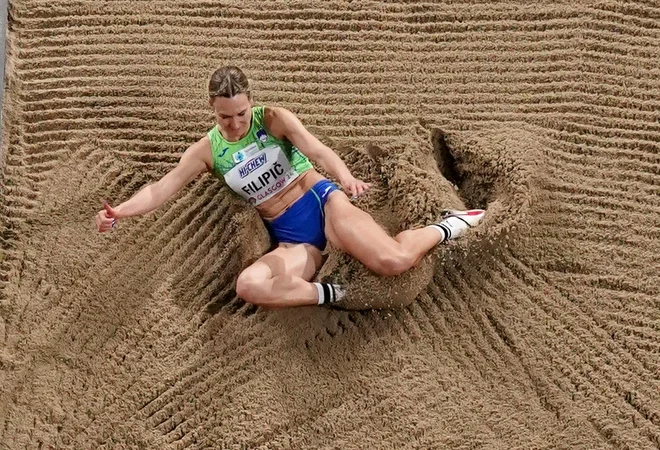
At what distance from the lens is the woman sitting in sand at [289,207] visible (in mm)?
1404

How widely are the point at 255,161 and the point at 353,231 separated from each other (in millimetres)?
254

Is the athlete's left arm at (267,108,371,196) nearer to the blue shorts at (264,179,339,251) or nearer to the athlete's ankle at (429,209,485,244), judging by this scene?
the blue shorts at (264,179,339,251)

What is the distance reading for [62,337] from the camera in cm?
151

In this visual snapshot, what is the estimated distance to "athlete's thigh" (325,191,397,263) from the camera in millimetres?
1402

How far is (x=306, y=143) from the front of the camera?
143cm

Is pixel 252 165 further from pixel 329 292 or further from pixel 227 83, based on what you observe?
pixel 329 292

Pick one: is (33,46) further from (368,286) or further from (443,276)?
(443,276)

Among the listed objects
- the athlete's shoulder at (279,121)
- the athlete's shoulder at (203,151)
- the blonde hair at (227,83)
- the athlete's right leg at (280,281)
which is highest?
the blonde hair at (227,83)

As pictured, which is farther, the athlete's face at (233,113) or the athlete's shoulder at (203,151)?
the athlete's shoulder at (203,151)

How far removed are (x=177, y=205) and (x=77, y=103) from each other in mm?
358

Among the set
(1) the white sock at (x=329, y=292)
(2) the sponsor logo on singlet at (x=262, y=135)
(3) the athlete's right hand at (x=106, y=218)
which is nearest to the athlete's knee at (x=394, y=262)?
(1) the white sock at (x=329, y=292)

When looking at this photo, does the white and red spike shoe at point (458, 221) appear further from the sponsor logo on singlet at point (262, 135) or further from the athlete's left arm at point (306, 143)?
the sponsor logo on singlet at point (262, 135)

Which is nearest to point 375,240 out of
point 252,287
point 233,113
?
point 252,287

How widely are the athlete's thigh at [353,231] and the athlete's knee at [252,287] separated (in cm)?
18
